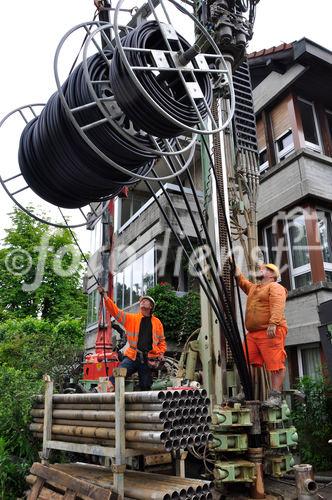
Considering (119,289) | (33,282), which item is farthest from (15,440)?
(33,282)

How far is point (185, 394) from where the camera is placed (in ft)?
13.6

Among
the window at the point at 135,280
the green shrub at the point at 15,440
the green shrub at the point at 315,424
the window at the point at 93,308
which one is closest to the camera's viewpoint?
the green shrub at the point at 15,440

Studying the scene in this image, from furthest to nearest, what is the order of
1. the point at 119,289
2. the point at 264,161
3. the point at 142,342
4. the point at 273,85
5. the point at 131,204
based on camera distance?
1. the point at 131,204
2. the point at 119,289
3. the point at 264,161
4. the point at 273,85
5. the point at 142,342

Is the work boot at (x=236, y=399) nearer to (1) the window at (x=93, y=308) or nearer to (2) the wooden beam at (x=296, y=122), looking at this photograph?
(2) the wooden beam at (x=296, y=122)

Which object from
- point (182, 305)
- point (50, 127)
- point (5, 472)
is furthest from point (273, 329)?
point (182, 305)

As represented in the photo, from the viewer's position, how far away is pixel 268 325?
551 centimetres

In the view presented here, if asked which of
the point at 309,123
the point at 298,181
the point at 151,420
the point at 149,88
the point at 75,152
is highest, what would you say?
the point at 309,123

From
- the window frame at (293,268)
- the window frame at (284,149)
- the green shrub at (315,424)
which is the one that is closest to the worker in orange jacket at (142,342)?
the green shrub at (315,424)

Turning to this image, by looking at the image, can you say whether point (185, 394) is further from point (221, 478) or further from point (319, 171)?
point (319, 171)

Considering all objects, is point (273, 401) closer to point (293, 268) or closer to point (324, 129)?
point (293, 268)

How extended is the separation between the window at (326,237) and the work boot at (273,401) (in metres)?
6.11

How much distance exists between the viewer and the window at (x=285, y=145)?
1217cm

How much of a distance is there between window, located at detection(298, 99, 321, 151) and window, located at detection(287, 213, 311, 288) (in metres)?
2.30

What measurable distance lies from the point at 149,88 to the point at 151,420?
2711 mm
